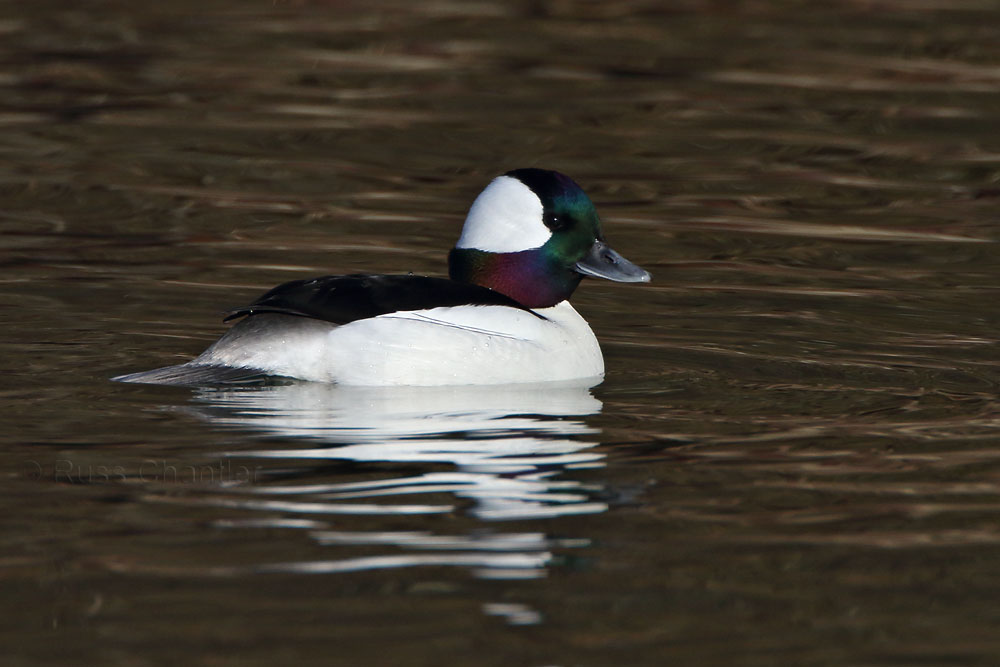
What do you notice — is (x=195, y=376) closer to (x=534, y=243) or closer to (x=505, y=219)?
(x=505, y=219)

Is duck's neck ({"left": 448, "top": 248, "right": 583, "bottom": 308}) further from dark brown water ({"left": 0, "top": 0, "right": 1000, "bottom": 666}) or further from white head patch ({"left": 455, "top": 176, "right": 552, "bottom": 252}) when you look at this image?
dark brown water ({"left": 0, "top": 0, "right": 1000, "bottom": 666})

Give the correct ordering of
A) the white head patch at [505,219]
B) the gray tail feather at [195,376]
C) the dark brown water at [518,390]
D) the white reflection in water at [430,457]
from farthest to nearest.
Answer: the white head patch at [505,219]
the gray tail feather at [195,376]
the white reflection in water at [430,457]
the dark brown water at [518,390]

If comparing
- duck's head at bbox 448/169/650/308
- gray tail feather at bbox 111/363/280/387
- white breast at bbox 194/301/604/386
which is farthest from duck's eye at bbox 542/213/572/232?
gray tail feather at bbox 111/363/280/387

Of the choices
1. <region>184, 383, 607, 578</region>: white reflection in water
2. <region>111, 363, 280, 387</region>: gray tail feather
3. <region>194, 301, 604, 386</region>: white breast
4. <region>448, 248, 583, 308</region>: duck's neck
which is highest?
<region>448, 248, 583, 308</region>: duck's neck

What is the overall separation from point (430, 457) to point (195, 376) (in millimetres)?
1485

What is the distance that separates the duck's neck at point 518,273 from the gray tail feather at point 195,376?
45.6 inches

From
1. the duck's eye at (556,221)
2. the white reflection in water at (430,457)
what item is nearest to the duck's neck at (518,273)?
the duck's eye at (556,221)

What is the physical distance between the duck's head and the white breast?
1.88 ft

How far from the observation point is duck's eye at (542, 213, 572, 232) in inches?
328

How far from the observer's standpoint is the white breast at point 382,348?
7680 mm

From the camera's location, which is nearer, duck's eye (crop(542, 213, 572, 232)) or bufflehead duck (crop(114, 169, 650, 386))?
bufflehead duck (crop(114, 169, 650, 386))

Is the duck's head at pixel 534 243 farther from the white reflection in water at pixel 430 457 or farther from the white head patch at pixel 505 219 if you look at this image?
the white reflection in water at pixel 430 457

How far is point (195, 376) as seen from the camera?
7.61 meters

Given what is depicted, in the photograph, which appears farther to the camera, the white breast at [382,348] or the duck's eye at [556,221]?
→ the duck's eye at [556,221]
